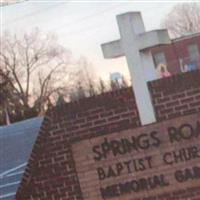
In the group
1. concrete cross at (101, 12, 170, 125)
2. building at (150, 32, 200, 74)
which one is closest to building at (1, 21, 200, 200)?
concrete cross at (101, 12, 170, 125)

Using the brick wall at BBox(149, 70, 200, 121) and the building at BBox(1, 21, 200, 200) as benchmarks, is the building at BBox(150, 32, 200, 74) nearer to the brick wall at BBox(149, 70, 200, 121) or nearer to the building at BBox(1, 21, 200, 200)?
the building at BBox(1, 21, 200, 200)

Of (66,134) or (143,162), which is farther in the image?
(66,134)

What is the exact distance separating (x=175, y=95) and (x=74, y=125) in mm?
1428

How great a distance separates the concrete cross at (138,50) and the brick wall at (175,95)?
13 cm

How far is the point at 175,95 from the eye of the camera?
9617 millimetres

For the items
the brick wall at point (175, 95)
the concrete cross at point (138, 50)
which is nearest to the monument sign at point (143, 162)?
the brick wall at point (175, 95)

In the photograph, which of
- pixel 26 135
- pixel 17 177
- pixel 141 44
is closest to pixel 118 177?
pixel 141 44

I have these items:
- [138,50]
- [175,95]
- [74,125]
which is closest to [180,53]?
[74,125]

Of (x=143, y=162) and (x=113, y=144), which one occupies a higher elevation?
(x=113, y=144)

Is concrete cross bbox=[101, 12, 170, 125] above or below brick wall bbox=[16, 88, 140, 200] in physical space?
above

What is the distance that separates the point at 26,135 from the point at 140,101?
951 cm

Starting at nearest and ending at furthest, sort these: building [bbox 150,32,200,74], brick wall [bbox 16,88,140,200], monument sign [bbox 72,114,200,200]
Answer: monument sign [bbox 72,114,200,200], brick wall [bbox 16,88,140,200], building [bbox 150,32,200,74]

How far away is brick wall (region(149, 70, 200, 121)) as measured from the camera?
31.3 ft

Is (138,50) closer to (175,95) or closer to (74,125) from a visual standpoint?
(175,95)
